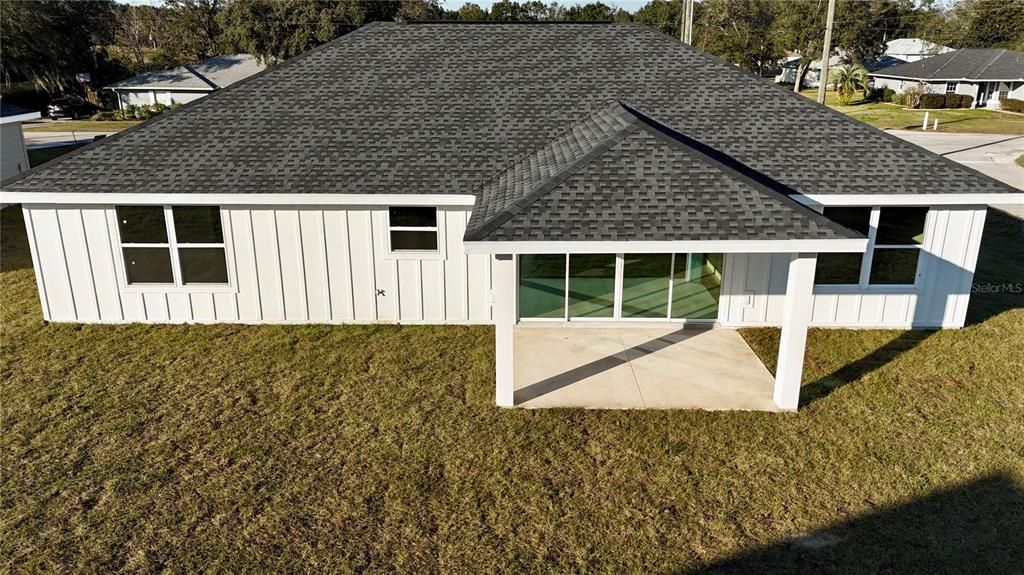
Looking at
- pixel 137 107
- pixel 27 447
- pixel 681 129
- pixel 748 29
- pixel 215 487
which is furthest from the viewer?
pixel 748 29

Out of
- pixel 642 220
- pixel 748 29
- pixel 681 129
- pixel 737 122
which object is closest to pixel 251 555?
pixel 642 220

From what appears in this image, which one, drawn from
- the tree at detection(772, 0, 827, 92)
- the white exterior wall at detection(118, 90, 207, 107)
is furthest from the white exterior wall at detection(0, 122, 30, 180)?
the tree at detection(772, 0, 827, 92)

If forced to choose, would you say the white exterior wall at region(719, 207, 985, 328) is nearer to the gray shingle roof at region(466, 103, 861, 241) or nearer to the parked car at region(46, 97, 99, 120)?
the gray shingle roof at region(466, 103, 861, 241)

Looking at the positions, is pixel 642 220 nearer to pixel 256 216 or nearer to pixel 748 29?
pixel 256 216

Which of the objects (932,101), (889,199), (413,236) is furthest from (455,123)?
(932,101)

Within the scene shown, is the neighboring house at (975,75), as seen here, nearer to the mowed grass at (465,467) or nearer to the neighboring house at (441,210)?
the neighboring house at (441,210)

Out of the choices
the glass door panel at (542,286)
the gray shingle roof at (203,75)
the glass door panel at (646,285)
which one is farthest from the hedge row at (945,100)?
the gray shingle roof at (203,75)
